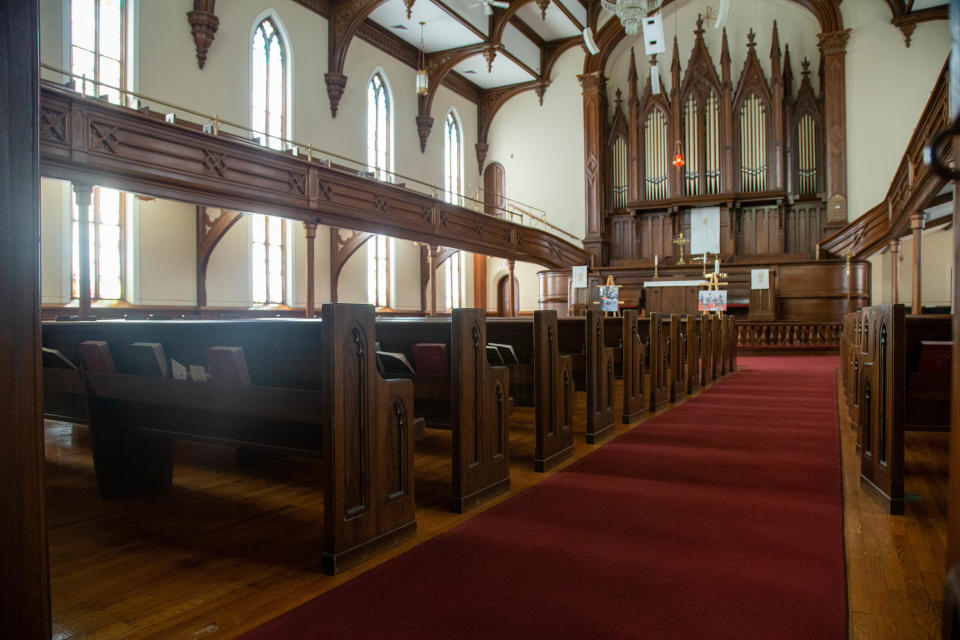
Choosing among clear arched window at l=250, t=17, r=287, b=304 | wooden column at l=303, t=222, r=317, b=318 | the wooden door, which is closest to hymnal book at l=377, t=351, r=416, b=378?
wooden column at l=303, t=222, r=317, b=318

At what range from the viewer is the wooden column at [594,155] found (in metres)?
17.6

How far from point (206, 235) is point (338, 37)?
588 cm

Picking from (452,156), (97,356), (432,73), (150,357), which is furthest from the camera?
(452,156)

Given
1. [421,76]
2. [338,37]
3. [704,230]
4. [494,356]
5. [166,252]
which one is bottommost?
[494,356]

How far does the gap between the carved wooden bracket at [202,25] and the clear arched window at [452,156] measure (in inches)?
315

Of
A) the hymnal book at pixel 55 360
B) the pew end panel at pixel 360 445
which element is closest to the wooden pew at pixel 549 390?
the pew end panel at pixel 360 445

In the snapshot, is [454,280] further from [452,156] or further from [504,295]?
[452,156]

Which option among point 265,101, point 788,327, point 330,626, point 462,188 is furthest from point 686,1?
point 330,626

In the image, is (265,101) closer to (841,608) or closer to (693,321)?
(693,321)

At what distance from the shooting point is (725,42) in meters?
16.2

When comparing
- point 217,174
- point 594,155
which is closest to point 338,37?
point 217,174

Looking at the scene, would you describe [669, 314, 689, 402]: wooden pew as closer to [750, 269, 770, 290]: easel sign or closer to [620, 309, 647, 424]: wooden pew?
[620, 309, 647, 424]: wooden pew

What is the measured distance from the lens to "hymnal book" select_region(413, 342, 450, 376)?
11.1 ft

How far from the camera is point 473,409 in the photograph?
2.98 m
